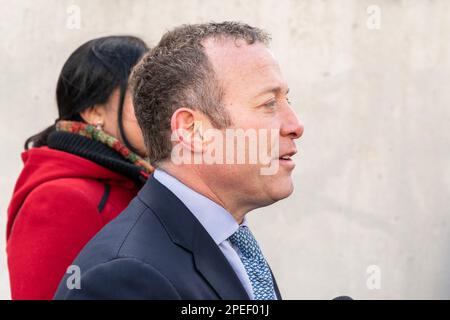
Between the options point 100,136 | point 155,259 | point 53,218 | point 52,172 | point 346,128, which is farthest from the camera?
point 346,128

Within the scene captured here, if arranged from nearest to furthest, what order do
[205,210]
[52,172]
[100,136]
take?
[205,210] → [52,172] → [100,136]

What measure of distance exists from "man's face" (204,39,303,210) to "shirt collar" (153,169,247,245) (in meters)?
0.05

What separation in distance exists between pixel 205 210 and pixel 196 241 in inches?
5.1

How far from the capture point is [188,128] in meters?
1.71

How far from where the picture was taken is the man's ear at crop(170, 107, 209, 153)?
1.69 metres

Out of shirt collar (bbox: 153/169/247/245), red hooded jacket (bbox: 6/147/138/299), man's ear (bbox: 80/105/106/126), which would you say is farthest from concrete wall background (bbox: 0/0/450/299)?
shirt collar (bbox: 153/169/247/245)

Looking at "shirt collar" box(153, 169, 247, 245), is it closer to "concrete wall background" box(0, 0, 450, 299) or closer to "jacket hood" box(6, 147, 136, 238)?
"jacket hood" box(6, 147, 136, 238)

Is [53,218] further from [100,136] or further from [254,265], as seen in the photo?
[254,265]

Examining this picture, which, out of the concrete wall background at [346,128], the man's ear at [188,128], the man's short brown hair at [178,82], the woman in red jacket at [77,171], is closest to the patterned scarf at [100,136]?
the woman in red jacket at [77,171]

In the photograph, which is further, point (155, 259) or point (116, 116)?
point (116, 116)

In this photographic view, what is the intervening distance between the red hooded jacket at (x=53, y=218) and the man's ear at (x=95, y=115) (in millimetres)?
171

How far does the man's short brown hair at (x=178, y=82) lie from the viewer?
1.69 meters

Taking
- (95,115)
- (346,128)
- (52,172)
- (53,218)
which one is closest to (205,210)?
(53,218)
